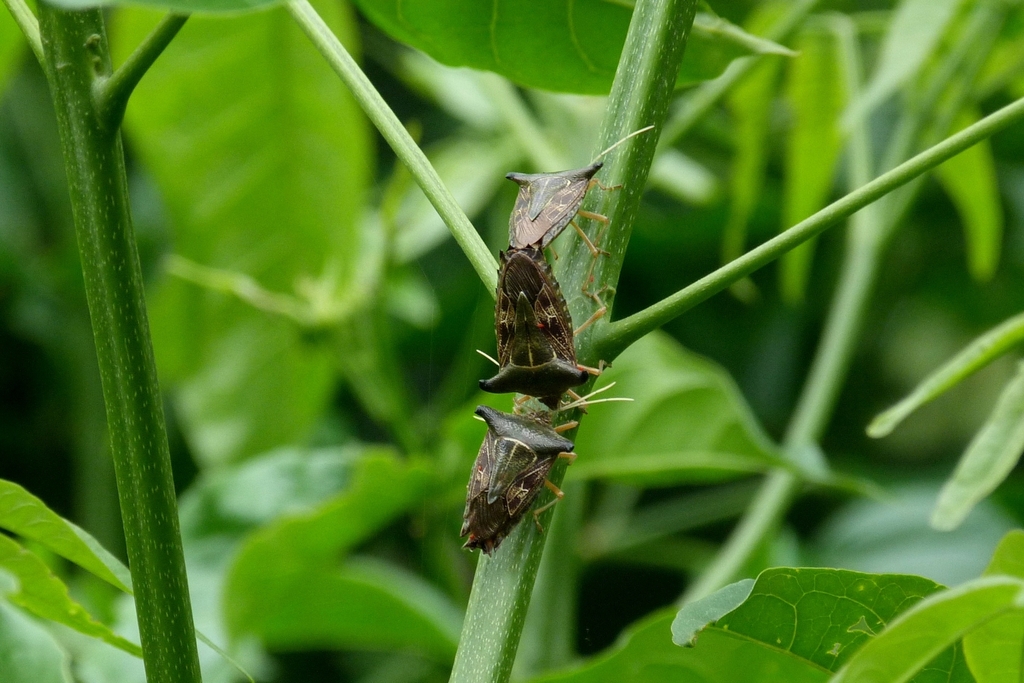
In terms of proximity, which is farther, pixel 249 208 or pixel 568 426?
pixel 249 208

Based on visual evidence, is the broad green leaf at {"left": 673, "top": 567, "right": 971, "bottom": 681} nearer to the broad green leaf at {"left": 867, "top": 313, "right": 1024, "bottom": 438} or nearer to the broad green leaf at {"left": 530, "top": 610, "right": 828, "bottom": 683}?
the broad green leaf at {"left": 530, "top": 610, "right": 828, "bottom": 683}

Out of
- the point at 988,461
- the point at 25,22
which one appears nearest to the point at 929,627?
the point at 988,461

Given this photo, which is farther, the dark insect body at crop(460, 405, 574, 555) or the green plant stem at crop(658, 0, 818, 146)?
the green plant stem at crop(658, 0, 818, 146)

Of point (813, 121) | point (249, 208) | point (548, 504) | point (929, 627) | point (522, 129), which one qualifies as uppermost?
point (249, 208)

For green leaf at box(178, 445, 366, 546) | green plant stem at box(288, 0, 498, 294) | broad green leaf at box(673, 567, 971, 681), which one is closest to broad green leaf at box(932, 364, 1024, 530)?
broad green leaf at box(673, 567, 971, 681)

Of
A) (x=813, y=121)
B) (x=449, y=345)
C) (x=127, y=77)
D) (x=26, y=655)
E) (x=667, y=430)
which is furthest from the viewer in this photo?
(x=449, y=345)

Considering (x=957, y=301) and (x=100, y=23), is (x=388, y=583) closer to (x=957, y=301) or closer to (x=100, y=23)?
(x=100, y=23)

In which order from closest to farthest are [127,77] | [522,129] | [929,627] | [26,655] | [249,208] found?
[929,627] → [127,77] → [26,655] → [522,129] → [249,208]

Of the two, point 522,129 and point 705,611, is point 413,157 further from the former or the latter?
point 522,129
